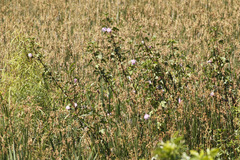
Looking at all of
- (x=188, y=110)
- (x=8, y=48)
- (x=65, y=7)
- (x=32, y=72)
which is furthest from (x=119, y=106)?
(x=65, y=7)

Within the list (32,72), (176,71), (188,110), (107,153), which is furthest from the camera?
(32,72)

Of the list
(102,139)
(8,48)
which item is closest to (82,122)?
(102,139)

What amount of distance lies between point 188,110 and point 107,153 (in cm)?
82

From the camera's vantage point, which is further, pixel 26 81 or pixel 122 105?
pixel 26 81

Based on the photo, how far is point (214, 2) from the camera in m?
5.73

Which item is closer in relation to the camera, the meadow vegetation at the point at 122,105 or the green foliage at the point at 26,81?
the meadow vegetation at the point at 122,105

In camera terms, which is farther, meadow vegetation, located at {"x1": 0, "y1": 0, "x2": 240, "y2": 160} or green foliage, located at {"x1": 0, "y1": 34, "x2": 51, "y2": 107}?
green foliage, located at {"x1": 0, "y1": 34, "x2": 51, "y2": 107}

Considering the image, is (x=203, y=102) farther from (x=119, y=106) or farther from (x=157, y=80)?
(x=119, y=106)

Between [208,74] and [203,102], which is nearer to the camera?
[203,102]

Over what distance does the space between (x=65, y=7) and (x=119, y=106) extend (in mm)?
3963

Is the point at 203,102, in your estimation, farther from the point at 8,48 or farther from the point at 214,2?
the point at 214,2

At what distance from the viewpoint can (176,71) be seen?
282cm

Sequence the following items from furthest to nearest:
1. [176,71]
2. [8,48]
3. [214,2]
Answer: [214,2]
[8,48]
[176,71]

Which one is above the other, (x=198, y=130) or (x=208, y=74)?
(x=208, y=74)
